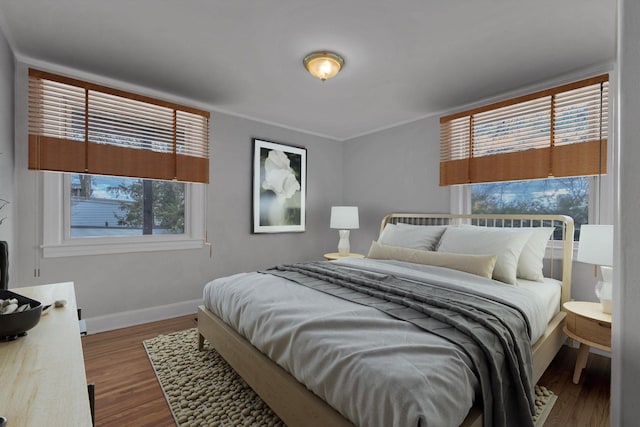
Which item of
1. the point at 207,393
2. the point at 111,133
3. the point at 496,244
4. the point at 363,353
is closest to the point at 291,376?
the point at 363,353

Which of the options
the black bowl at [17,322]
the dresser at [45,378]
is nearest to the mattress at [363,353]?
the dresser at [45,378]

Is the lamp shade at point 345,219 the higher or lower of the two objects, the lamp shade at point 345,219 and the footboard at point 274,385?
the higher

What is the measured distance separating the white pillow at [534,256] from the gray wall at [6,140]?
3.76 metres

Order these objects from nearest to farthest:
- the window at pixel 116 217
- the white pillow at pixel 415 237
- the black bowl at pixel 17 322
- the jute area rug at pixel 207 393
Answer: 1. the black bowl at pixel 17 322
2. the jute area rug at pixel 207 393
3. the window at pixel 116 217
4. the white pillow at pixel 415 237

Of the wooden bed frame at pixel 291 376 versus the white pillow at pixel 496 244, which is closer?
the wooden bed frame at pixel 291 376

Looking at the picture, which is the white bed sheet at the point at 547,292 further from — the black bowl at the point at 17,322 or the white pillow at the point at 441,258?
the black bowl at the point at 17,322

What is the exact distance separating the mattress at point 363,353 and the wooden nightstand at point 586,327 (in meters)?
0.24

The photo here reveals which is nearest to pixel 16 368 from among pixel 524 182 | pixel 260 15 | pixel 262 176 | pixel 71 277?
pixel 260 15

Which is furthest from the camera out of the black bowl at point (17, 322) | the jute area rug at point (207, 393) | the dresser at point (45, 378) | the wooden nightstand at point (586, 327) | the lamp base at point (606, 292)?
the lamp base at point (606, 292)

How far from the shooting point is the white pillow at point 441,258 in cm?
235

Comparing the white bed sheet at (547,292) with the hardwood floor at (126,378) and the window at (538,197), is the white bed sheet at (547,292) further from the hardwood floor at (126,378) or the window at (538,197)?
the hardwood floor at (126,378)

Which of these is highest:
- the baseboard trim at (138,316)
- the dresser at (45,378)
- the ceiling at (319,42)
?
the ceiling at (319,42)

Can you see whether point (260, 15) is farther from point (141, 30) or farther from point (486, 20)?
point (486, 20)

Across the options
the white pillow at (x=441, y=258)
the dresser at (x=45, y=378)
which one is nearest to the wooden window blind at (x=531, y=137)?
the white pillow at (x=441, y=258)
